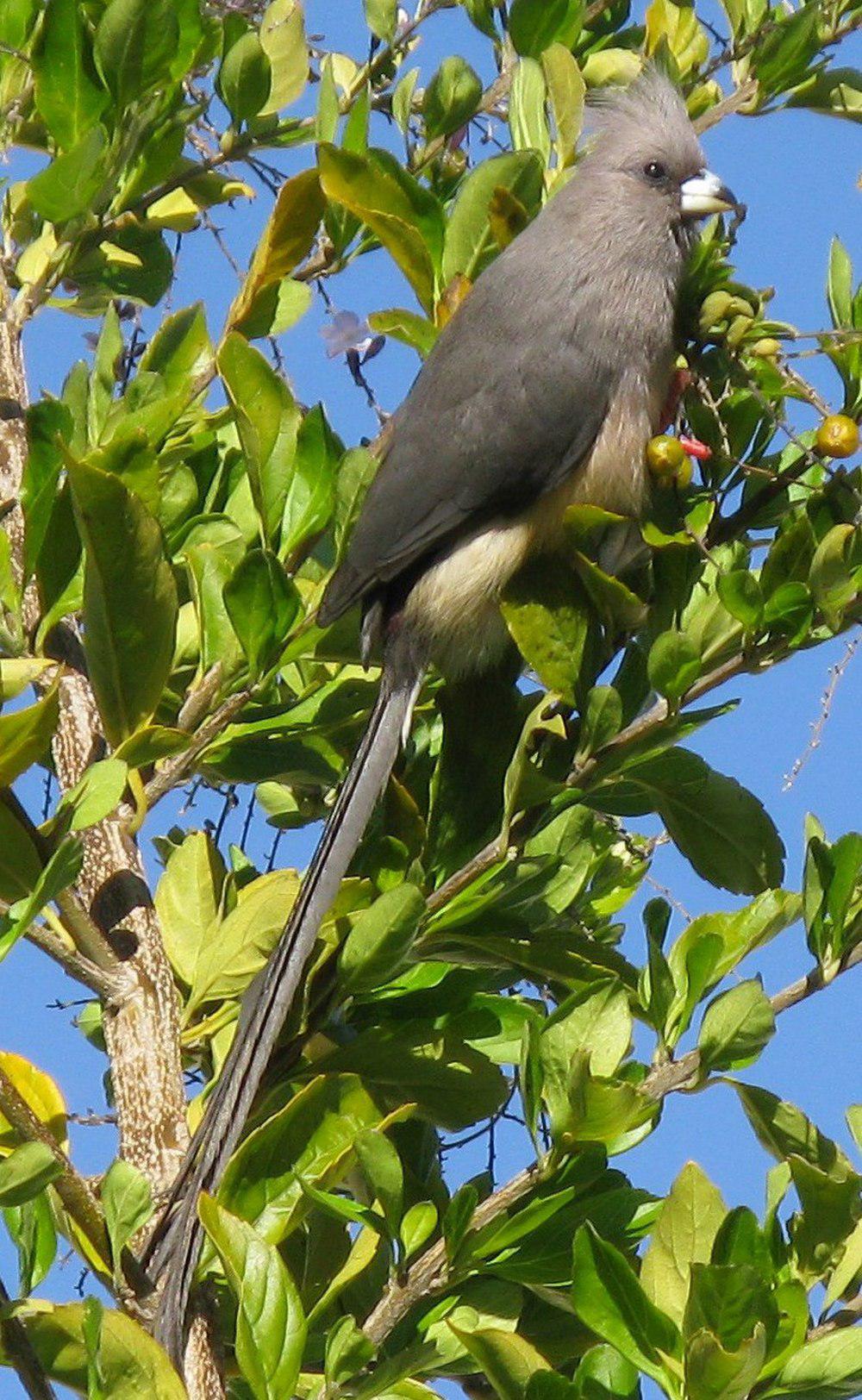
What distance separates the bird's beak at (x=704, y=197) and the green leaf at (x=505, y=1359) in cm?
194

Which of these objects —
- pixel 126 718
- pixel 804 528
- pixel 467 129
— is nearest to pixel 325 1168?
pixel 126 718

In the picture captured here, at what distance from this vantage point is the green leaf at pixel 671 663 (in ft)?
6.00

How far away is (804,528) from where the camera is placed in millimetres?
1910

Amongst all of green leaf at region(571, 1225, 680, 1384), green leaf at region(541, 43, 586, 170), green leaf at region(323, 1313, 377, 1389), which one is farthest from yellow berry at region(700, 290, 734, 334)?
green leaf at region(323, 1313, 377, 1389)

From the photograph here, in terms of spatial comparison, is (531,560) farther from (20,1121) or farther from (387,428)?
(20,1121)

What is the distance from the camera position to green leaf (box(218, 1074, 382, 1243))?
1752 mm

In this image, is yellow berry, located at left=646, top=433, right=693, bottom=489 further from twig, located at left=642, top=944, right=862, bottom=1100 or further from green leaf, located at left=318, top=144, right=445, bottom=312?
twig, located at left=642, top=944, right=862, bottom=1100

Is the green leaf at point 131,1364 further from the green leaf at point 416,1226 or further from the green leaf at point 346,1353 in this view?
the green leaf at point 416,1226

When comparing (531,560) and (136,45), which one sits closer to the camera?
(136,45)

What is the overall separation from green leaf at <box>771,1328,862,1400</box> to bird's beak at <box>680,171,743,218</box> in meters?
1.91

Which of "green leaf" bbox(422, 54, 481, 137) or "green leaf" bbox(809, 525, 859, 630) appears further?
"green leaf" bbox(422, 54, 481, 137)

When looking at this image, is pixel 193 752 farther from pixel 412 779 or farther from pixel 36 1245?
pixel 36 1245

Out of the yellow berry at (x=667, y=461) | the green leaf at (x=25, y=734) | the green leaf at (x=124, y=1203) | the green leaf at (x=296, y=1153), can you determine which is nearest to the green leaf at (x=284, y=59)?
the yellow berry at (x=667, y=461)

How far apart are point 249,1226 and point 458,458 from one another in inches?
53.5
